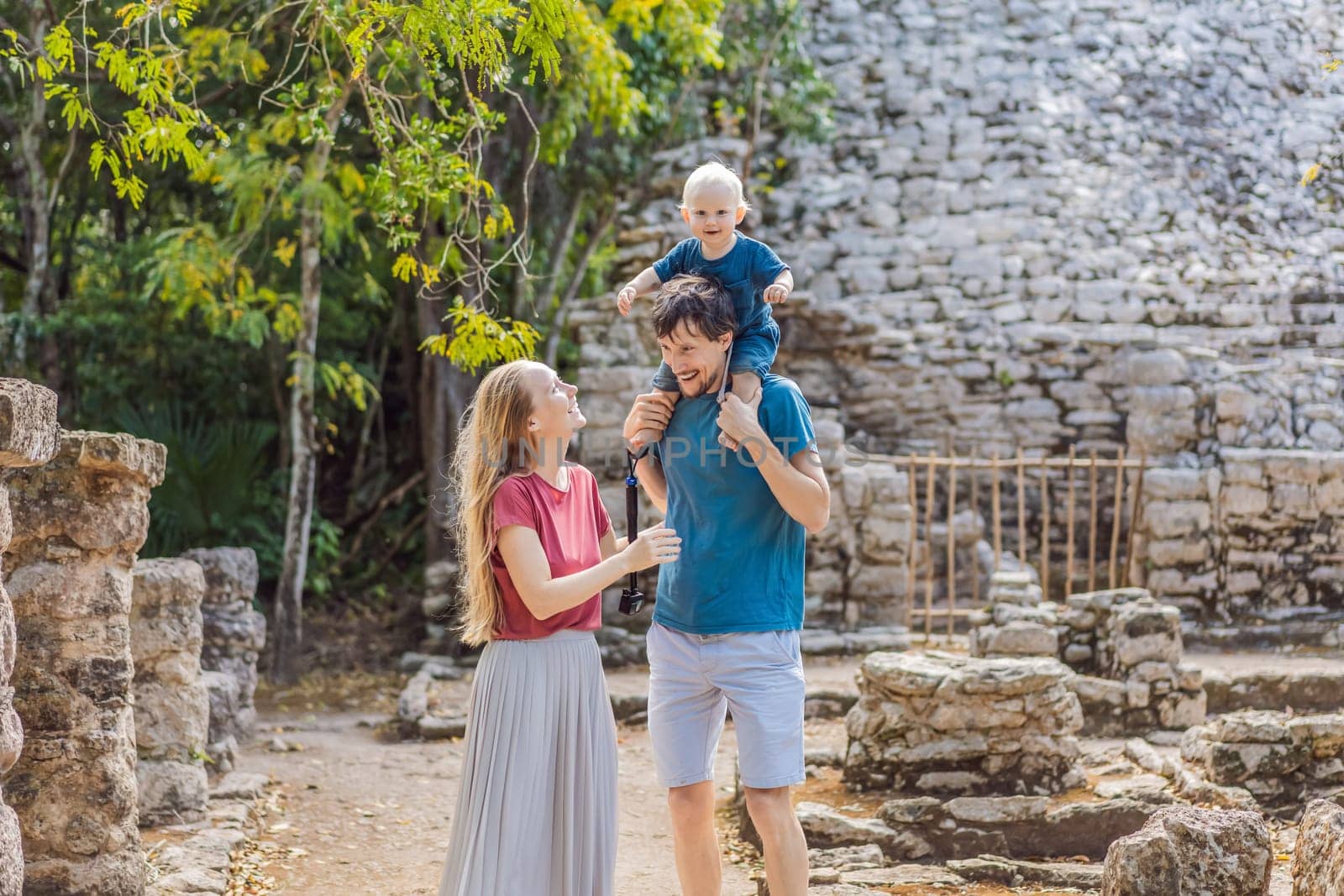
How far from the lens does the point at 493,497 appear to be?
9.47 feet

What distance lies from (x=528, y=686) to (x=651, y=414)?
73 centimetres

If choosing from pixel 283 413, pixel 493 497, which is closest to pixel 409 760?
pixel 493 497

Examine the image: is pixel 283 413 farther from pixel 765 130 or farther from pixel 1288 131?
pixel 1288 131

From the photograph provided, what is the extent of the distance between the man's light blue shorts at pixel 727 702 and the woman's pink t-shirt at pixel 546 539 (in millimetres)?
234

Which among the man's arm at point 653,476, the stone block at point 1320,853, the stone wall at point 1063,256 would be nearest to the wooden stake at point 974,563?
the stone wall at point 1063,256

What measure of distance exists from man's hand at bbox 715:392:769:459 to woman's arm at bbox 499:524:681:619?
0.88 ft

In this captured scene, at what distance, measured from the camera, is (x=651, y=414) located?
3.03m

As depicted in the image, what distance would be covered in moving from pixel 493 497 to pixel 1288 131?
12.2 metres

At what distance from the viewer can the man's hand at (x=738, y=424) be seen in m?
2.79

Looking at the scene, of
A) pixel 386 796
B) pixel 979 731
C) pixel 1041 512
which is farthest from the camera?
pixel 1041 512

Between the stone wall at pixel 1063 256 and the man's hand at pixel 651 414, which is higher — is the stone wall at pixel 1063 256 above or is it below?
above

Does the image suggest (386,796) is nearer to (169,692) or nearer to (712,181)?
(169,692)

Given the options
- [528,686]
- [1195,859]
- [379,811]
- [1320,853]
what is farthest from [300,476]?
[1320,853]

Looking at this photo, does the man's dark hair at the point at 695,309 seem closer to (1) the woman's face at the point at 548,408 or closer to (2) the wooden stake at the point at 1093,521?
(1) the woman's face at the point at 548,408
